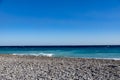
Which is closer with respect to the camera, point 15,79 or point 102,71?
point 15,79

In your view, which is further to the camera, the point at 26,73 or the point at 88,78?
the point at 26,73

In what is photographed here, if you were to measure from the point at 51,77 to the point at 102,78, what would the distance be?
1965 mm

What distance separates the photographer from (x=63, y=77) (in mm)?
9211

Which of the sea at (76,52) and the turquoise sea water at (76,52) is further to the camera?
the turquoise sea water at (76,52)

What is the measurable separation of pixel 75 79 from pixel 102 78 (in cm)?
105

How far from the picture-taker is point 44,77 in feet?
30.1

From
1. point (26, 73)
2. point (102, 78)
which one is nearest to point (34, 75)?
point (26, 73)

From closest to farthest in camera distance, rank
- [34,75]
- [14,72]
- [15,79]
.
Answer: [15,79] < [34,75] < [14,72]

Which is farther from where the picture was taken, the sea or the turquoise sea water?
the turquoise sea water

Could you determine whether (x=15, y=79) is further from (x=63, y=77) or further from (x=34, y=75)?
(x=63, y=77)

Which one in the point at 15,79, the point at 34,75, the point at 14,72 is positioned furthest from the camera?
the point at 14,72

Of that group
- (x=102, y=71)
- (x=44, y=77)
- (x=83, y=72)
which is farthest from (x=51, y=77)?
(x=102, y=71)

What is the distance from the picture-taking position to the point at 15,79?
888cm

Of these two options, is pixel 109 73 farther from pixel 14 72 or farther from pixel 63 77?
pixel 14 72
